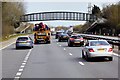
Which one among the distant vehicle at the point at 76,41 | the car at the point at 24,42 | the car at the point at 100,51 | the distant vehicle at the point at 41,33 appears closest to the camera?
the car at the point at 100,51

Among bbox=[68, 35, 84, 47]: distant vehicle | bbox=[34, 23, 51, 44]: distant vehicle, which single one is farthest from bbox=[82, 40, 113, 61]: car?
bbox=[34, 23, 51, 44]: distant vehicle

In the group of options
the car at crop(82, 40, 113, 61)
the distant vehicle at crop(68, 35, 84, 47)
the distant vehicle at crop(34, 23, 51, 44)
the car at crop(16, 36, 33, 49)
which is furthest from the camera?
the distant vehicle at crop(34, 23, 51, 44)

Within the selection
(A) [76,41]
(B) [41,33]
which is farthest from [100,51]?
(B) [41,33]

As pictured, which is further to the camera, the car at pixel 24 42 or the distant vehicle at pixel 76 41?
the distant vehicle at pixel 76 41

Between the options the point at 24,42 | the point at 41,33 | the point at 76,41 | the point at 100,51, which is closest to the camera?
the point at 100,51

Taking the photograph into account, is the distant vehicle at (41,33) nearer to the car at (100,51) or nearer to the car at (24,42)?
the car at (24,42)

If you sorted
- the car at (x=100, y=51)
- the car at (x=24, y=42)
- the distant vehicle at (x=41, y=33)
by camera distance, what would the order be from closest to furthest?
the car at (x=100, y=51) < the car at (x=24, y=42) < the distant vehicle at (x=41, y=33)

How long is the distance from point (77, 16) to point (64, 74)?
178761 millimetres

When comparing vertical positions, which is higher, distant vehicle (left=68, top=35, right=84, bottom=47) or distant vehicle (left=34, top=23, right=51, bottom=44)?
distant vehicle (left=34, top=23, right=51, bottom=44)

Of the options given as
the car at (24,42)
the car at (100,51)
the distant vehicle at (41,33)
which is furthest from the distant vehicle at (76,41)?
the car at (100,51)

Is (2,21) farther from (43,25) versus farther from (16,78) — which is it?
(16,78)

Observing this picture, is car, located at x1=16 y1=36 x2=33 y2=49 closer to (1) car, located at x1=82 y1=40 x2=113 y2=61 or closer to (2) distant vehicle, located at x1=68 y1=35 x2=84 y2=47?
(2) distant vehicle, located at x1=68 y1=35 x2=84 y2=47

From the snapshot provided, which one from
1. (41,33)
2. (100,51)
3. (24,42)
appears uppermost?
(41,33)

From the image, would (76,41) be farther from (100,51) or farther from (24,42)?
(100,51)
